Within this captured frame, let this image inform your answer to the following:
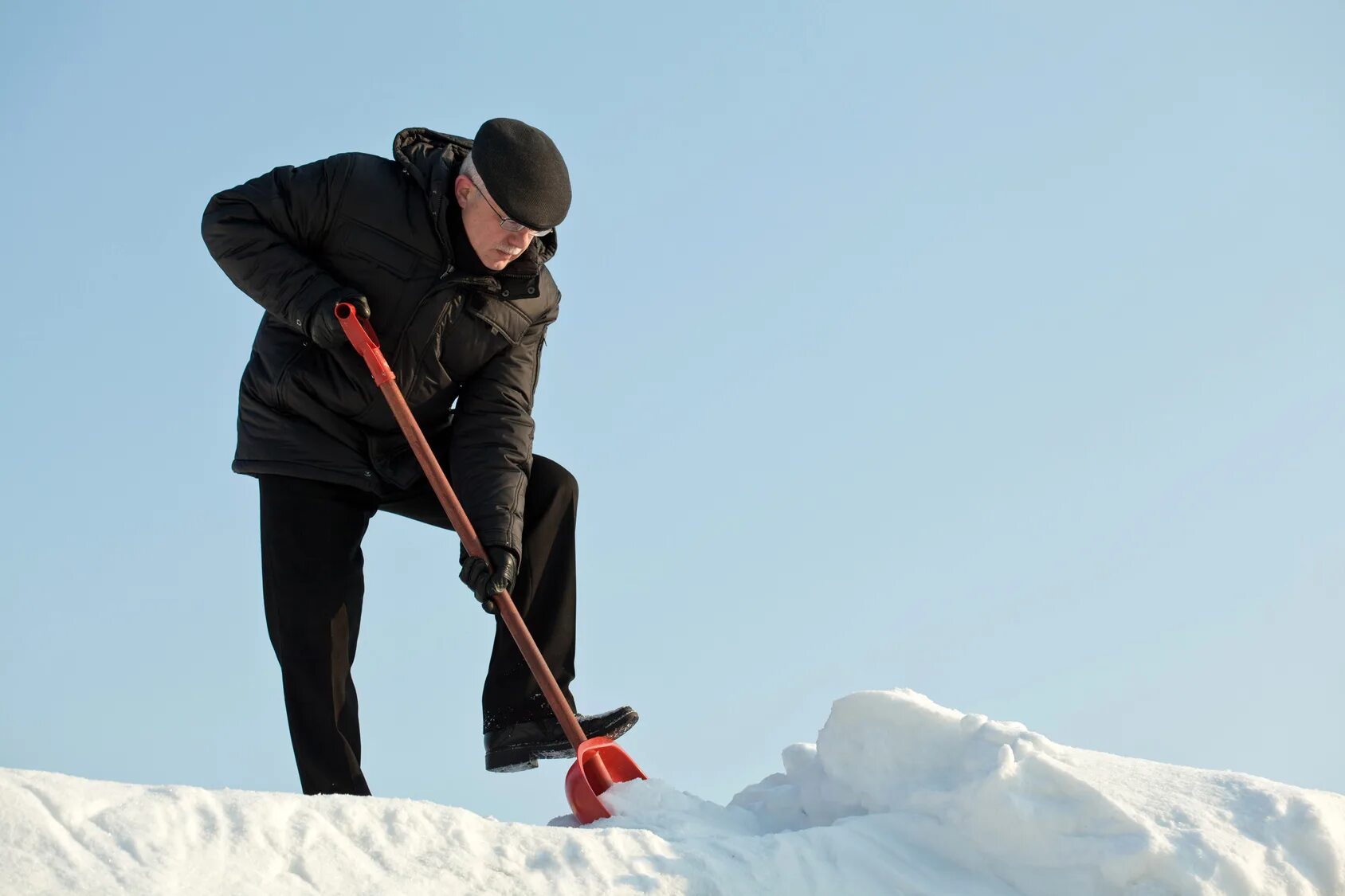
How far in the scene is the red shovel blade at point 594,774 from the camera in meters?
3.64

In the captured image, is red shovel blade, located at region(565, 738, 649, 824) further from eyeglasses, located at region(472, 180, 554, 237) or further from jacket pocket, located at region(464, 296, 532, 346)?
eyeglasses, located at region(472, 180, 554, 237)

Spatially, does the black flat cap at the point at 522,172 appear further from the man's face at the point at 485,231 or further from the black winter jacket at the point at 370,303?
the black winter jacket at the point at 370,303

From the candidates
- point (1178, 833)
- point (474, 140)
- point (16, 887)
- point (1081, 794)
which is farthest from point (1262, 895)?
point (474, 140)

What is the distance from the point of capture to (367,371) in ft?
12.6

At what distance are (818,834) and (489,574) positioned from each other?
1254mm

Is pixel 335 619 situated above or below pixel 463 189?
below

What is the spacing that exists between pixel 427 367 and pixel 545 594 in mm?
803

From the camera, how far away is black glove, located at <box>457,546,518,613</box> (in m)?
3.87

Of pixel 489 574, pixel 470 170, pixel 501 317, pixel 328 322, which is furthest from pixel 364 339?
pixel 489 574

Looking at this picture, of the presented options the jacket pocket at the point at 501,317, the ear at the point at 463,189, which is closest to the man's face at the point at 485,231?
the ear at the point at 463,189

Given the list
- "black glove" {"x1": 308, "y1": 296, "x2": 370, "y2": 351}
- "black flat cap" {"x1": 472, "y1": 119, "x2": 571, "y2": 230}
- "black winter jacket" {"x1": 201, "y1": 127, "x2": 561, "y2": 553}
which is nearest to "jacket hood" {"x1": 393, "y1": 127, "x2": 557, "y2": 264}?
"black winter jacket" {"x1": 201, "y1": 127, "x2": 561, "y2": 553}

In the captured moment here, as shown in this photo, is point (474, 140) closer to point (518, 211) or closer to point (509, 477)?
point (518, 211)

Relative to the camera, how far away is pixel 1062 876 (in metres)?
2.99

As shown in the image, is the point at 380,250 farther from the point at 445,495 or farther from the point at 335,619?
the point at 335,619
